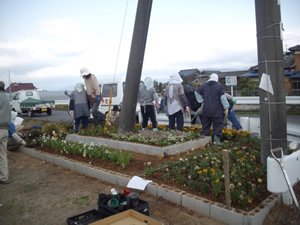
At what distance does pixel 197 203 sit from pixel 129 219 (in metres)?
→ 1.05

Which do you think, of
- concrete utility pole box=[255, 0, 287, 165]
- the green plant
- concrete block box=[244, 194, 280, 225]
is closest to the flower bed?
the green plant

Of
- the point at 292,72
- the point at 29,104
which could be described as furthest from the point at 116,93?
the point at 292,72

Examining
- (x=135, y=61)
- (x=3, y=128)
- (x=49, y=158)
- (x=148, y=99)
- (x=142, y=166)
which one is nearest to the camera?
(x=142, y=166)

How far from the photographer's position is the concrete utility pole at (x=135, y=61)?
7.48 m

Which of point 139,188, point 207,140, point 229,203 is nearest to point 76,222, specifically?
point 139,188

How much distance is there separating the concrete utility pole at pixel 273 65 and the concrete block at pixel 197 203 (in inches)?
64.2

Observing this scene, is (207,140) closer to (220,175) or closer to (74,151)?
(220,175)

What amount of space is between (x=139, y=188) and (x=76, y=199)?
1.04m

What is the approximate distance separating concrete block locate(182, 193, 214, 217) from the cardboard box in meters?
0.98

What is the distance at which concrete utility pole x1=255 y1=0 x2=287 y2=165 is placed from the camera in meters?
4.46

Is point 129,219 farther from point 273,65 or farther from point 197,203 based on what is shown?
point 273,65

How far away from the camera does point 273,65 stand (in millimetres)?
4480

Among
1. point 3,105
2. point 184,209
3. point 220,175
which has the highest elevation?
point 3,105

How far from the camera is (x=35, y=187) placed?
16.8 ft
